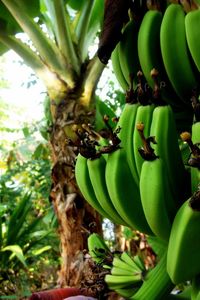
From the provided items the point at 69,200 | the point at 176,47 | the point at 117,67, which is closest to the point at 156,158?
the point at 176,47

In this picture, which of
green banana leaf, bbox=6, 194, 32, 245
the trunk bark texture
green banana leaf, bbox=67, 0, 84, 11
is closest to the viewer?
the trunk bark texture

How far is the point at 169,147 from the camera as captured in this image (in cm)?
70

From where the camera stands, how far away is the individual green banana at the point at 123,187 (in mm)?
718

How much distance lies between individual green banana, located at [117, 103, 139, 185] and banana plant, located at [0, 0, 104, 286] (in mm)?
703

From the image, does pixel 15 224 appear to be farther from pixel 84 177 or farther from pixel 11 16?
pixel 84 177

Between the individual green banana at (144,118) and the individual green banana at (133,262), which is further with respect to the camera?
the individual green banana at (133,262)

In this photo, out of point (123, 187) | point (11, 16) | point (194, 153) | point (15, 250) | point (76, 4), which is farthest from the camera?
point (15, 250)

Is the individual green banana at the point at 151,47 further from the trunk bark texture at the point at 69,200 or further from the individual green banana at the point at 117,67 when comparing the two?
the trunk bark texture at the point at 69,200

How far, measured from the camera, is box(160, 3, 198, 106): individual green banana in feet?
2.53

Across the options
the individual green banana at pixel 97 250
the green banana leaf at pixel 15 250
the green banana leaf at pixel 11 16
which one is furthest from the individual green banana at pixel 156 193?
the green banana leaf at pixel 15 250

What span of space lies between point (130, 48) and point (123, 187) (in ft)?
1.01

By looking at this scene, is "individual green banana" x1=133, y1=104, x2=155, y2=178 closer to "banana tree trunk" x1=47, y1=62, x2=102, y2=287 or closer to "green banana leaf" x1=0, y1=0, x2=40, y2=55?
"banana tree trunk" x1=47, y1=62, x2=102, y2=287

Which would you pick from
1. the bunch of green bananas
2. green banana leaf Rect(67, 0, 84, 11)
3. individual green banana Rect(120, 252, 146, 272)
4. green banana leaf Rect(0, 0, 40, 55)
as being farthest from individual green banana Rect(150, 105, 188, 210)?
green banana leaf Rect(67, 0, 84, 11)

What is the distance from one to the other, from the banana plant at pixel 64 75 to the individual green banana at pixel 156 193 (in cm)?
85
